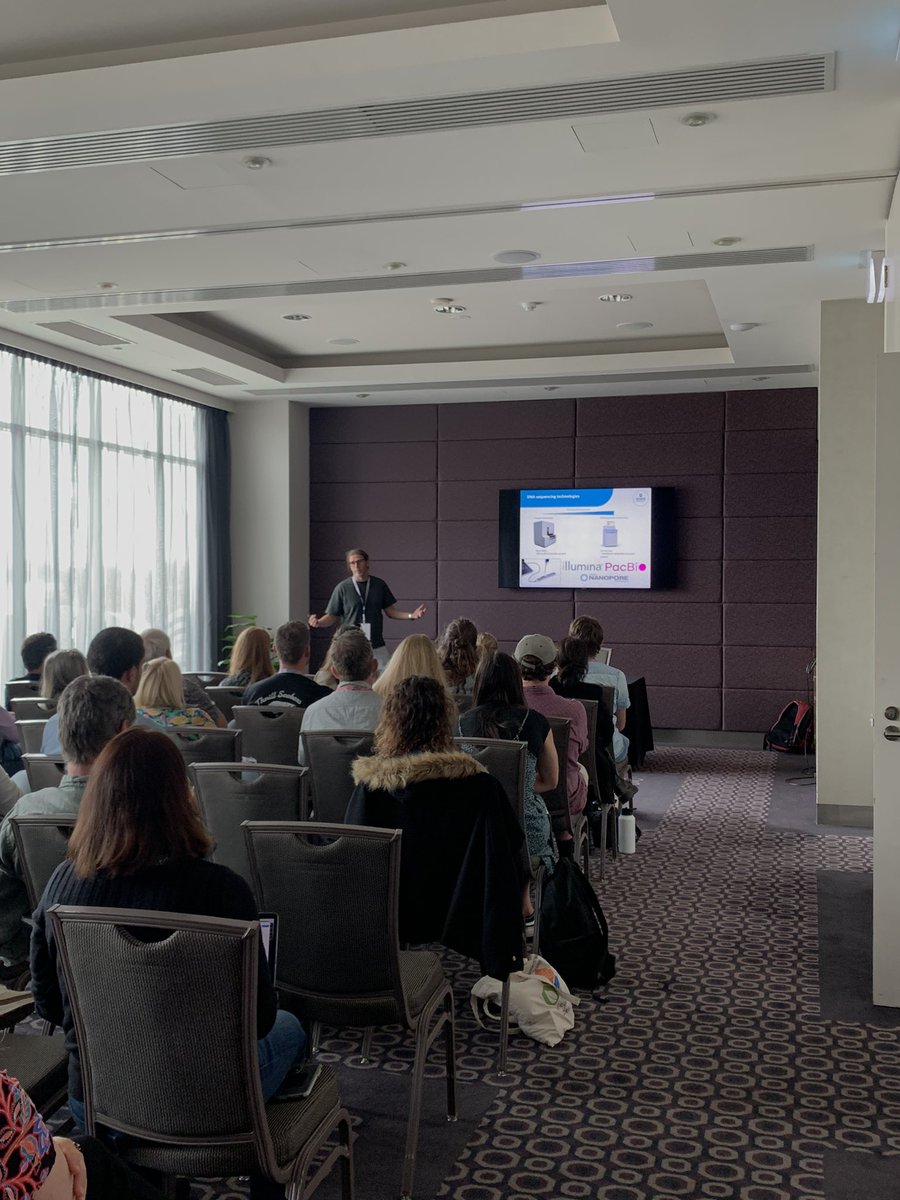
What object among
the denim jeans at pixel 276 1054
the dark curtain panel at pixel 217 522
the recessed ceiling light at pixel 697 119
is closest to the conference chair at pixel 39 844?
the denim jeans at pixel 276 1054

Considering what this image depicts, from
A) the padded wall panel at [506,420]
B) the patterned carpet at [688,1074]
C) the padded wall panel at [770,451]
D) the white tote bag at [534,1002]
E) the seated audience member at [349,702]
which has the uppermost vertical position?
the padded wall panel at [506,420]

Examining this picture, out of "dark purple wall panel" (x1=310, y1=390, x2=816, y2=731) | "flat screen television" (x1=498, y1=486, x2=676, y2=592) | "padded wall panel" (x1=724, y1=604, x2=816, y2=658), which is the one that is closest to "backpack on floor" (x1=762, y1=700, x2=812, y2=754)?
"dark purple wall panel" (x1=310, y1=390, x2=816, y2=731)

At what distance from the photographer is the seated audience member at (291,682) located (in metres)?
5.43

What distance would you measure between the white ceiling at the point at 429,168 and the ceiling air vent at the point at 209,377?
44.7 inches

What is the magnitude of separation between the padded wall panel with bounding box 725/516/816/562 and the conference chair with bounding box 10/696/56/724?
7.08 metres

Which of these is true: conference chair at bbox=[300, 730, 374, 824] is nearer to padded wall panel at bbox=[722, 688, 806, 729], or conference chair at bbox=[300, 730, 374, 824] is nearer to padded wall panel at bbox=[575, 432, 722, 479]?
padded wall panel at bbox=[722, 688, 806, 729]

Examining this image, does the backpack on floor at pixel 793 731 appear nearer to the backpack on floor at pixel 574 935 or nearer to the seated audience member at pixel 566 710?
the seated audience member at pixel 566 710

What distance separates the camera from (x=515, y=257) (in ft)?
20.8

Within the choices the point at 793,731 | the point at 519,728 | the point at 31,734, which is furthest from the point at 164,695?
the point at 793,731

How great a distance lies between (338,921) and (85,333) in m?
6.80

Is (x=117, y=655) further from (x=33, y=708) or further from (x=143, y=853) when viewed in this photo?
(x=143, y=853)

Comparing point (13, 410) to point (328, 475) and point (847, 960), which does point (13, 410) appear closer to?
point (328, 475)

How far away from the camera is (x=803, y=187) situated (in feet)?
16.7

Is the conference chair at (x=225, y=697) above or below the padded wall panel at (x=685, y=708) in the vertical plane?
above
